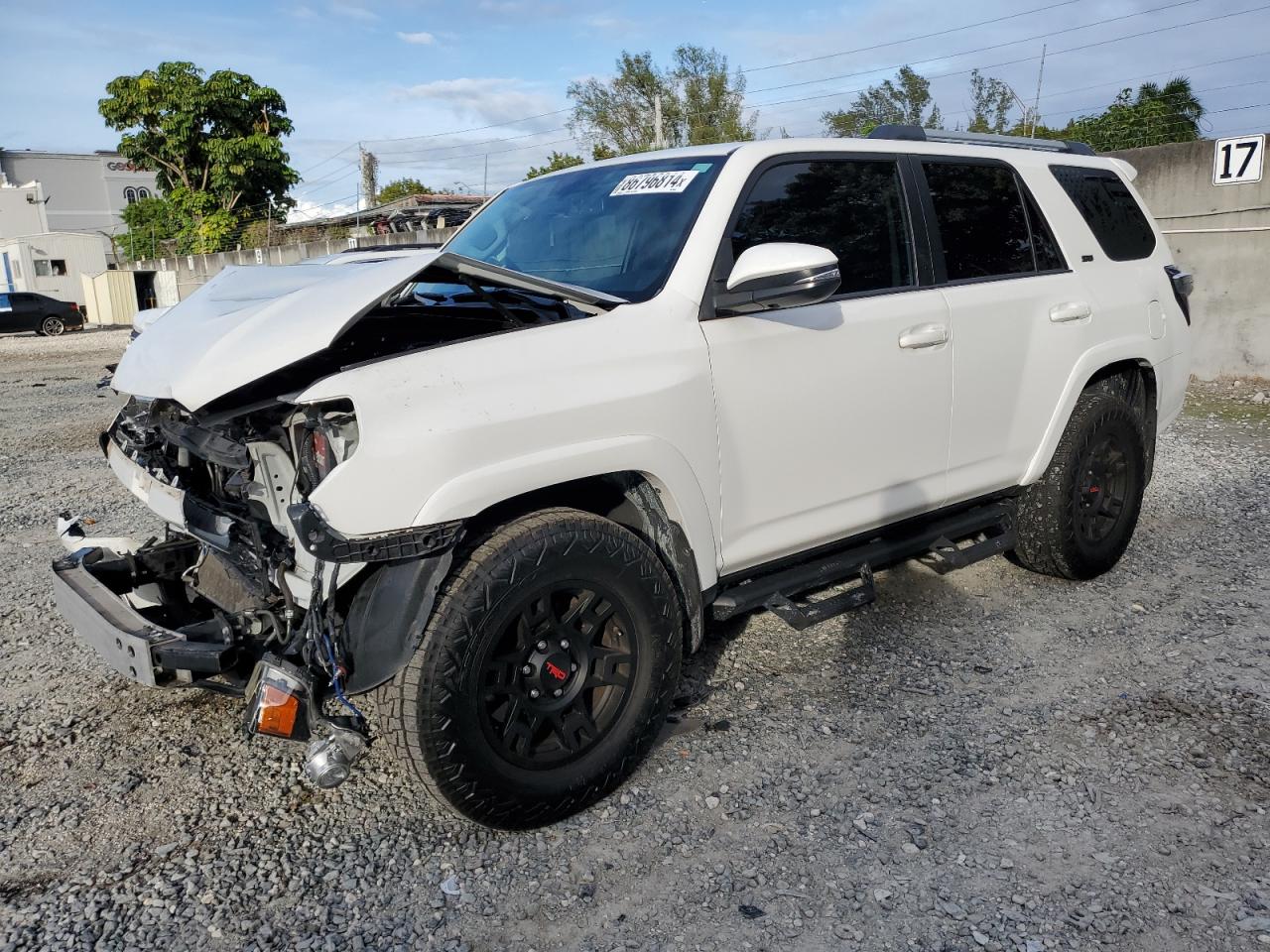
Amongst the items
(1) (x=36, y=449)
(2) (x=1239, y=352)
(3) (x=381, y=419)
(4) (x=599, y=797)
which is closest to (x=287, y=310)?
(3) (x=381, y=419)

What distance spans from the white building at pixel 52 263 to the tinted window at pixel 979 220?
46.8 meters

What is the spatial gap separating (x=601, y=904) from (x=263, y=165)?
4284cm

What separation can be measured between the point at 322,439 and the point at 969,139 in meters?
3.26

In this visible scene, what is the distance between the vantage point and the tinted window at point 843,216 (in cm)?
338

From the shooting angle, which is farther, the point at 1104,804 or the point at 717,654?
the point at 717,654

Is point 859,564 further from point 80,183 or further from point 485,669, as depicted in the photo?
point 80,183

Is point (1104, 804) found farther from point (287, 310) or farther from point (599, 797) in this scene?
point (287, 310)

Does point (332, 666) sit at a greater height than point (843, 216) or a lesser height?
lesser

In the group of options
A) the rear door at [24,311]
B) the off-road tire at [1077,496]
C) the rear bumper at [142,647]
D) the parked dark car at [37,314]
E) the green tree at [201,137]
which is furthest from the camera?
the green tree at [201,137]

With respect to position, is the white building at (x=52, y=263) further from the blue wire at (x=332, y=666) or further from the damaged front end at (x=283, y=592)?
the blue wire at (x=332, y=666)

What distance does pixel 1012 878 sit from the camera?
2629mm

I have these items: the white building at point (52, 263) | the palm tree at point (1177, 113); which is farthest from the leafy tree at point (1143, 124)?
the white building at point (52, 263)

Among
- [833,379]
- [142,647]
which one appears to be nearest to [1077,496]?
[833,379]

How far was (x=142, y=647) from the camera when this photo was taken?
260cm
